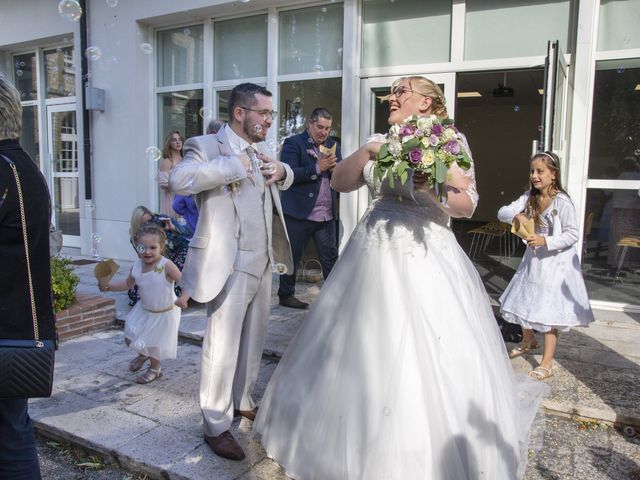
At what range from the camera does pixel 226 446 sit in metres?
2.77

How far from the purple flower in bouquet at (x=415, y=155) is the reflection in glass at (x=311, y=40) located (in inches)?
206

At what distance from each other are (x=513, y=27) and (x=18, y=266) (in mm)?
5793

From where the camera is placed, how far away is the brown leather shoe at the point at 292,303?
563cm

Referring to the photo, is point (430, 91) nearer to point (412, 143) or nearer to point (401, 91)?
point (401, 91)

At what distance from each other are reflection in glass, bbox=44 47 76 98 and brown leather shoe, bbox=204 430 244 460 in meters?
8.65

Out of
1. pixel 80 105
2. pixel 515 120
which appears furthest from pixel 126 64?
pixel 515 120

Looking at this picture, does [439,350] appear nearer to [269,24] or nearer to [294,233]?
[294,233]

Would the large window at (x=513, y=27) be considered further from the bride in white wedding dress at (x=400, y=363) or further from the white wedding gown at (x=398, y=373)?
the white wedding gown at (x=398, y=373)

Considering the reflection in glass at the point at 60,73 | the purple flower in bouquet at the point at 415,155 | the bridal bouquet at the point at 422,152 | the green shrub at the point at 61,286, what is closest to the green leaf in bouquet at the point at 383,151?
the bridal bouquet at the point at 422,152

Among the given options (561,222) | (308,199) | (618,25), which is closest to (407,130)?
(561,222)

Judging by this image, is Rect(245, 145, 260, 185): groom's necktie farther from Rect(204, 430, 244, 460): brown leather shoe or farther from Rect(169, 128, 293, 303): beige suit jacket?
Rect(204, 430, 244, 460): brown leather shoe

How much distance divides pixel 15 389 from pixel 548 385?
3245 mm

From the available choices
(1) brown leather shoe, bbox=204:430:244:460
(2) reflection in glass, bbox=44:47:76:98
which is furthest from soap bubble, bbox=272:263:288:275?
(2) reflection in glass, bbox=44:47:76:98

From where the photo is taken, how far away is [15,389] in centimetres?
193
